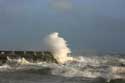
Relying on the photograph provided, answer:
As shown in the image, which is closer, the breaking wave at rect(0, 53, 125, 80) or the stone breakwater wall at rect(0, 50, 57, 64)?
the breaking wave at rect(0, 53, 125, 80)

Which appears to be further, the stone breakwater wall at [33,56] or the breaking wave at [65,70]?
the stone breakwater wall at [33,56]

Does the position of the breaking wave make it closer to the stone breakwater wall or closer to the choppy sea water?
the choppy sea water

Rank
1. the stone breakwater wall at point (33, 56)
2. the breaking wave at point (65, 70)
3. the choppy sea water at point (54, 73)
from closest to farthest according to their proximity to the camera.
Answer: the choppy sea water at point (54, 73) → the breaking wave at point (65, 70) → the stone breakwater wall at point (33, 56)

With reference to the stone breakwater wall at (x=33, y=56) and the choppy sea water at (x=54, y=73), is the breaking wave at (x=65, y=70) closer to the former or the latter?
the choppy sea water at (x=54, y=73)

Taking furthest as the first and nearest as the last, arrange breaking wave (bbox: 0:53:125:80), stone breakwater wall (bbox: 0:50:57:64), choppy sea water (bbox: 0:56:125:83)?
stone breakwater wall (bbox: 0:50:57:64) → breaking wave (bbox: 0:53:125:80) → choppy sea water (bbox: 0:56:125:83)

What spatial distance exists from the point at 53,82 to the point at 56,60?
3008cm

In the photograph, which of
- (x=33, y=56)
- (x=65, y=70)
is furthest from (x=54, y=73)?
(x=33, y=56)

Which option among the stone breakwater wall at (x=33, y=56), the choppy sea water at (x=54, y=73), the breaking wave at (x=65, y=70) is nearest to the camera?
the choppy sea water at (x=54, y=73)

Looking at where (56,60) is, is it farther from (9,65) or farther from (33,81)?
(33,81)

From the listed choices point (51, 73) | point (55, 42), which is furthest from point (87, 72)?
point (55, 42)

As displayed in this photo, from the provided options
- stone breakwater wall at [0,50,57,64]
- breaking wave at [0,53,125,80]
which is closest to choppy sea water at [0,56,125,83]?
breaking wave at [0,53,125,80]

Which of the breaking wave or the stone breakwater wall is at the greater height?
the stone breakwater wall

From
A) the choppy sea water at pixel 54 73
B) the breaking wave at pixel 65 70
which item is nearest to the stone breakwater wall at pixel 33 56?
the breaking wave at pixel 65 70

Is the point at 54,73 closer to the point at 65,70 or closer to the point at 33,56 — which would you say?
the point at 65,70
